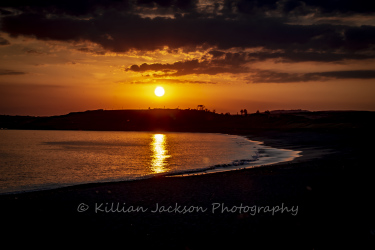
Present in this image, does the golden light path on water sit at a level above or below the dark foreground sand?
below

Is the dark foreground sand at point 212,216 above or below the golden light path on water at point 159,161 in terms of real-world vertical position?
above

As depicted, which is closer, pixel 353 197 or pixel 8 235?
pixel 8 235

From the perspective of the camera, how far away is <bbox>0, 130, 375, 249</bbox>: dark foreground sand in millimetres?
9062

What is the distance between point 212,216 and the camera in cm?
1188

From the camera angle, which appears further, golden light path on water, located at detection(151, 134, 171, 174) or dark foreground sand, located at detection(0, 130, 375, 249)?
golden light path on water, located at detection(151, 134, 171, 174)

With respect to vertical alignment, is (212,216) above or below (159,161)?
above

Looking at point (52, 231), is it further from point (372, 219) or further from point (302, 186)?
point (302, 186)

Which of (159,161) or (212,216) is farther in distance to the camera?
(159,161)

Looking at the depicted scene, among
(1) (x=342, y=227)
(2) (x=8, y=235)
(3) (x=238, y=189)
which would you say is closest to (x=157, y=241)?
(2) (x=8, y=235)

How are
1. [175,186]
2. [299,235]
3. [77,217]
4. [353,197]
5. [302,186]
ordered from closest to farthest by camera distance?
[299,235], [77,217], [353,197], [302,186], [175,186]

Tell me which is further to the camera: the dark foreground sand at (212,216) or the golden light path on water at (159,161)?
the golden light path on water at (159,161)

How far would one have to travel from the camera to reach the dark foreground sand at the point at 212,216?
29.7 feet

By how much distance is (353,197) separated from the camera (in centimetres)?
1295

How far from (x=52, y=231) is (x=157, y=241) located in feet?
12.3
